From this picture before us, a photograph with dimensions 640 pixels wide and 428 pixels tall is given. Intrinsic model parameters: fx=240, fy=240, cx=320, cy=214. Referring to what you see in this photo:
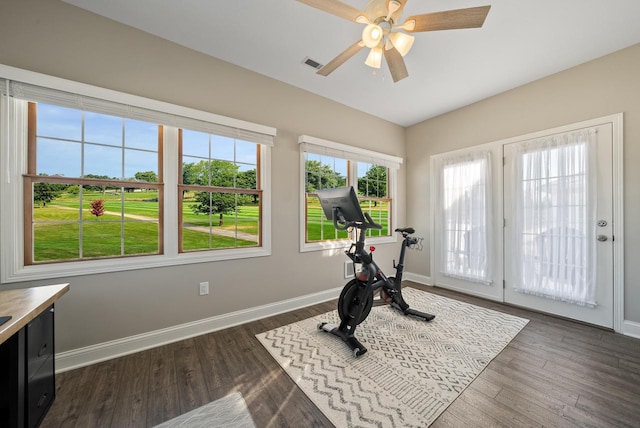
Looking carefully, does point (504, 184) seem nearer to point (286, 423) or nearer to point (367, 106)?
point (367, 106)

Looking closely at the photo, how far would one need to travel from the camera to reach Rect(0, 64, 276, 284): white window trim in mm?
1730

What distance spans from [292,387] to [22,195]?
97.7 inches

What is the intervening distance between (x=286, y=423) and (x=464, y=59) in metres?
3.65

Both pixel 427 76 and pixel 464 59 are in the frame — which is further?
pixel 427 76

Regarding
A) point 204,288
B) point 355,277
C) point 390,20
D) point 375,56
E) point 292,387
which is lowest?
point 292,387

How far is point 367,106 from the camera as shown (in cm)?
377

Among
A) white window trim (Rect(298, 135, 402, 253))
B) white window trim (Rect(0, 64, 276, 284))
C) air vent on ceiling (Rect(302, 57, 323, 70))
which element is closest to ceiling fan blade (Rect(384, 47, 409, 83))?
air vent on ceiling (Rect(302, 57, 323, 70))

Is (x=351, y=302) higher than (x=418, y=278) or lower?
higher

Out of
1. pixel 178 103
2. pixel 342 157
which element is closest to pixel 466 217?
pixel 342 157

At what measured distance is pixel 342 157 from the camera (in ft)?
11.7

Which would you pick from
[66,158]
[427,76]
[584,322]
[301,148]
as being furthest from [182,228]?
[584,322]

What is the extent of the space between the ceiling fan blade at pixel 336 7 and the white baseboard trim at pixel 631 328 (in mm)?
3879

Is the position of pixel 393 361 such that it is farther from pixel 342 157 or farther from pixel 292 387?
pixel 342 157

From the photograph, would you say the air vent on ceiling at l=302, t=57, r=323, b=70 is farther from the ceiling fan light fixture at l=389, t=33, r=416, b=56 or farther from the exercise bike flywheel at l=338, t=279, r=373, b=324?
the exercise bike flywheel at l=338, t=279, r=373, b=324
